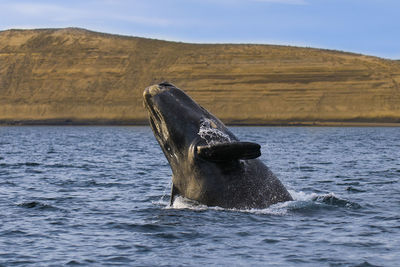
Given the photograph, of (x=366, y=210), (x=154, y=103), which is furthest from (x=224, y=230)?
(x=366, y=210)

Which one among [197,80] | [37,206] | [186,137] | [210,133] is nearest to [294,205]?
[210,133]

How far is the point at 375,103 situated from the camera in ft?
348

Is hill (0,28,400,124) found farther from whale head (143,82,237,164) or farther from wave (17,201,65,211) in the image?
whale head (143,82,237,164)

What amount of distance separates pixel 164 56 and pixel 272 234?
110673 mm

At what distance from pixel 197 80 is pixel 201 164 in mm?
101700

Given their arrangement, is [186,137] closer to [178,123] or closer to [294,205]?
[178,123]

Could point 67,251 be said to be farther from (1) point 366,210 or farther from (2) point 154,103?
(1) point 366,210

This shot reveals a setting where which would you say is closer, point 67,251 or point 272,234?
point 67,251

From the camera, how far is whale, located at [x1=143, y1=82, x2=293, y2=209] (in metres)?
10.5

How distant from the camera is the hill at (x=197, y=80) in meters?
106

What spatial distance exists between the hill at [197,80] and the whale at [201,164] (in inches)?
3736

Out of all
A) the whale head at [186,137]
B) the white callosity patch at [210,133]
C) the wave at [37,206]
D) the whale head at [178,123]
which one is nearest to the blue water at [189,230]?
the wave at [37,206]

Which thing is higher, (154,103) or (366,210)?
(154,103)

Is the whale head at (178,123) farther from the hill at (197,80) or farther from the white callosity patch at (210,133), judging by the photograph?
the hill at (197,80)
